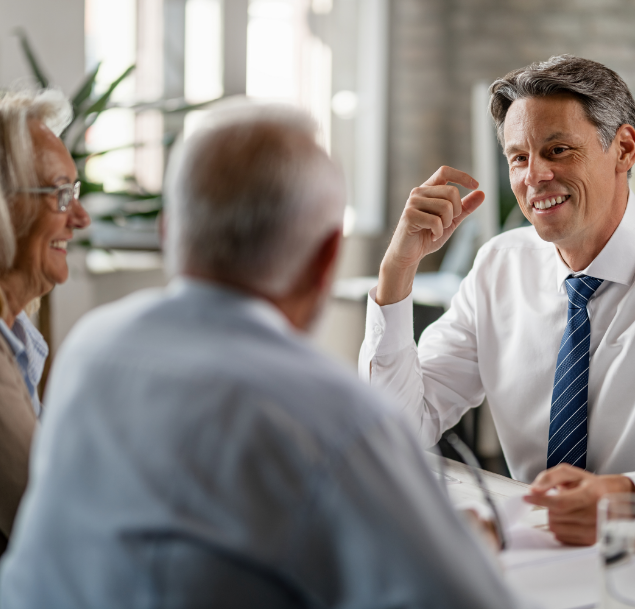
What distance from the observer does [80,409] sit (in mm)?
626

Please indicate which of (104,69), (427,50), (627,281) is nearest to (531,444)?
(627,281)

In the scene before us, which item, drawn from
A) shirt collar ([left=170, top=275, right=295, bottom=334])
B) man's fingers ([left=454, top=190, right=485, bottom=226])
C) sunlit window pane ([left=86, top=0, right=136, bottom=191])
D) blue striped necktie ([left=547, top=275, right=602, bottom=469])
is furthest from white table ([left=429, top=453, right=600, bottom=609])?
sunlit window pane ([left=86, top=0, right=136, bottom=191])

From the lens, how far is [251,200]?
65 centimetres

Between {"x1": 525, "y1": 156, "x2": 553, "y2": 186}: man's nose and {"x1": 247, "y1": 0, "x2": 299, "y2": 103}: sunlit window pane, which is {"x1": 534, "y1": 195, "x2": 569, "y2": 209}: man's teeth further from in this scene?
{"x1": 247, "y1": 0, "x2": 299, "y2": 103}: sunlit window pane

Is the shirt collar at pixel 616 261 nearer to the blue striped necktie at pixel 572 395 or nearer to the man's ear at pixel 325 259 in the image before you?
the blue striped necktie at pixel 572 395

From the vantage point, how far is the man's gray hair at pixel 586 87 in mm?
1513

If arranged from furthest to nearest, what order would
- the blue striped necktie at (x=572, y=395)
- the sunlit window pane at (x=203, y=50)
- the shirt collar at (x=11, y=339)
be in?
the sunlit window pane at (x=203, y=50)
the blue striped necktie at (x=572, y=395)
the shirt collar at (x=11, y=339)

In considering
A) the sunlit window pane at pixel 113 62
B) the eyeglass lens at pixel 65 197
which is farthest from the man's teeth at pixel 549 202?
the sunlit window pane at pixel 113 62

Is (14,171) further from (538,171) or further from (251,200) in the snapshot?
(538,171)

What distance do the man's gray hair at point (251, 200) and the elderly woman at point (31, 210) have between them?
2.19 feet

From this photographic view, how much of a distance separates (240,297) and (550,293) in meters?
1.14

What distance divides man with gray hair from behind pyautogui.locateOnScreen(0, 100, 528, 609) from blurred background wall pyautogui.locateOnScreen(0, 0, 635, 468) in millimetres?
2521

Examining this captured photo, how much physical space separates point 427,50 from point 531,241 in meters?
3.14

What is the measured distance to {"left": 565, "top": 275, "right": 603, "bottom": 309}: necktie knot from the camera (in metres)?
1.54
